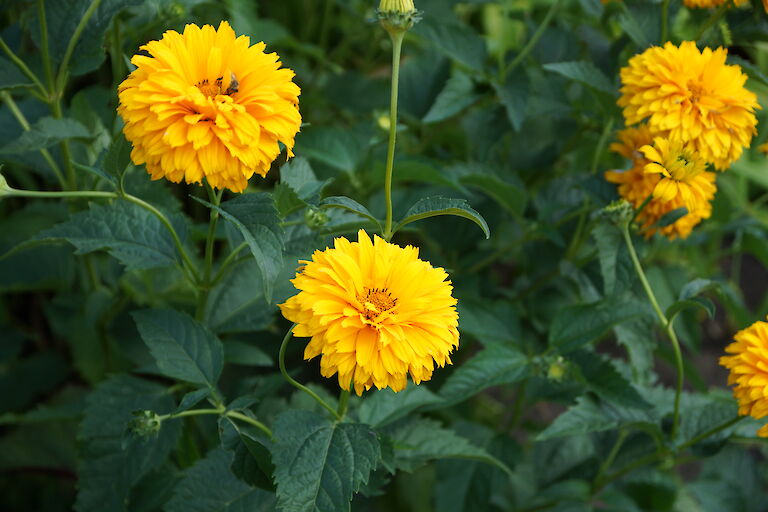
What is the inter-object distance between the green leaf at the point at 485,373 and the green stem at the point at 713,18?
50 centimetres

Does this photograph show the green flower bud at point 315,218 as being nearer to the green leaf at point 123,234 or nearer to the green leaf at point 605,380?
the green leaf at point 123,234

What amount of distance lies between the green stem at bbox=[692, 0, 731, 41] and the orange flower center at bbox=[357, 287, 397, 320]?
631mm

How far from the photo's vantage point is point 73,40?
35.4 inches

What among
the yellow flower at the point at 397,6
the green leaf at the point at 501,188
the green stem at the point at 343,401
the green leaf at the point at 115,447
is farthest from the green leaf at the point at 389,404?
the yellow flower at the point at 397,6

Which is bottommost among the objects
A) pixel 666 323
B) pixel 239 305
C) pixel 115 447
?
pixel 115 447

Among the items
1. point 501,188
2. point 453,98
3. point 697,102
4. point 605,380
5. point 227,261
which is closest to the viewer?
point 227,261

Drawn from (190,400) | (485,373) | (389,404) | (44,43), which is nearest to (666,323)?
(485,373)

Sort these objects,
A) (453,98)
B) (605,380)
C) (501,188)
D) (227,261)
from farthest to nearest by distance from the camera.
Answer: (453,98) → (501,188) → (605,380) → (227,261)

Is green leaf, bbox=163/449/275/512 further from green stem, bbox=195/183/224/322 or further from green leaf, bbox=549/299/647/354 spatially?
green leaf, bbox=549/299/647/354

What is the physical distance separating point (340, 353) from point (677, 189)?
0.47 meters

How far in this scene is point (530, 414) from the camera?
1758 mm

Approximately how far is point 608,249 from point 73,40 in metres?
0.70

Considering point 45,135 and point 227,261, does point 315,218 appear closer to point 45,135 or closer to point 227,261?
point 227,261

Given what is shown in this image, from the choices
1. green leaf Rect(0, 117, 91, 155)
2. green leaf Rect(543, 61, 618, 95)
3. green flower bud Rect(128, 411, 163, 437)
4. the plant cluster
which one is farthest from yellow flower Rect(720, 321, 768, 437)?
green leaf Rect(0, 117, 91, 155)
